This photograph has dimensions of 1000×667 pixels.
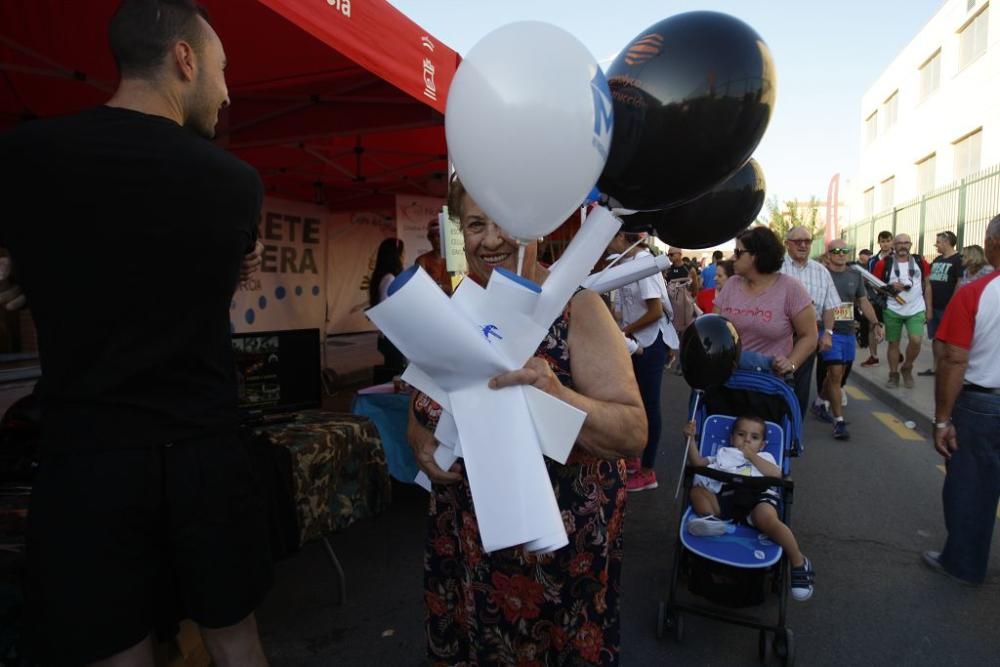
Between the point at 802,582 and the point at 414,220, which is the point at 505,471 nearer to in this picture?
the point at 802,582

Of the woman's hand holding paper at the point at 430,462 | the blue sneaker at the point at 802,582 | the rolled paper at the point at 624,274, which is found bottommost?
the blue sneaker at the point at 802,582

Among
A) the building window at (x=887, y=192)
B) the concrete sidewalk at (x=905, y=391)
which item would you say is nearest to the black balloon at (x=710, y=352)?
the concrete sidewalk at (x=905, y=391)

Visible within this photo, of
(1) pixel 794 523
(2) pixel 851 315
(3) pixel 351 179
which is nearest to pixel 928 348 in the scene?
(2) pixel 851 315

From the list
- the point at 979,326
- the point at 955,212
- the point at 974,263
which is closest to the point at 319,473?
the point at 979,326

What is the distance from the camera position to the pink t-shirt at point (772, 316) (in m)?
3.90

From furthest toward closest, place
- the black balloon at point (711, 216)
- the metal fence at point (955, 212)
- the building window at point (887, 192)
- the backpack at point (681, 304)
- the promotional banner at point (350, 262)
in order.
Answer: the building window at point (887, 192)
the metal fence at point (955, 212)
the promotional banner at point (350, 262)
the backpack at point (681, 304)
the black balloon at point (711, 216)

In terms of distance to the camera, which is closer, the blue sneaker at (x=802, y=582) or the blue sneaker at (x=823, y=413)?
the blue sneaker at (x=802, y=582)

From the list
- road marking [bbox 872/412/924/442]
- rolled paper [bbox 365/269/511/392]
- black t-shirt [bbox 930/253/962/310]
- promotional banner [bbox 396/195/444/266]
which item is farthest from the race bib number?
rolled paper [bbox 365/269/511/392]

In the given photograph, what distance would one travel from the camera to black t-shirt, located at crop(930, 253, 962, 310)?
847 cm

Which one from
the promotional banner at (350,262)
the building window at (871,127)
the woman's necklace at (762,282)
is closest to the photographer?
the woman's necklace at (762,282)

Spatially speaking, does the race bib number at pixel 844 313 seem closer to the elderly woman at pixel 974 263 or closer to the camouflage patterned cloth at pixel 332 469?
the elderly woman at pixel 974 263

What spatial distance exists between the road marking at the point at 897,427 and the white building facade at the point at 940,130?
5880mm

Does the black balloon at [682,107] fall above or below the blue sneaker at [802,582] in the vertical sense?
above

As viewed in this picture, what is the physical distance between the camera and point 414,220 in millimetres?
7434
